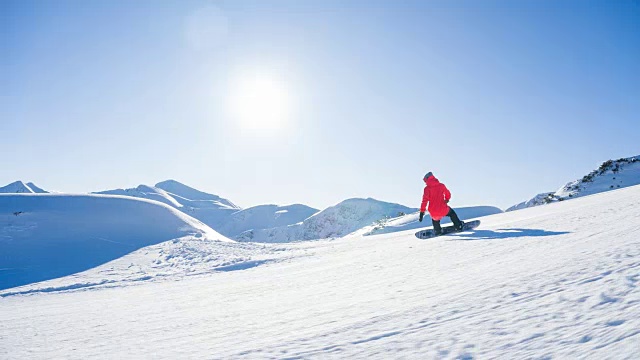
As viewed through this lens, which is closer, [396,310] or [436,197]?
[396,310]

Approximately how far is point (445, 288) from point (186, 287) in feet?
19.1

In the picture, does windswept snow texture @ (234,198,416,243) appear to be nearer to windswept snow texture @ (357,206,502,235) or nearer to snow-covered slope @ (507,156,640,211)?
windswept snow texture @ (357,206,502,235)

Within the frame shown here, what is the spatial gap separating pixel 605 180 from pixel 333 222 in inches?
3930

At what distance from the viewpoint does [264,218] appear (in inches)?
7264

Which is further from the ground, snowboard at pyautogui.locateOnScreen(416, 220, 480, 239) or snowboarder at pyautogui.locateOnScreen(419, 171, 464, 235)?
snowboarder at pyautogui.locateOnScreen(419, 171, 464, 235)

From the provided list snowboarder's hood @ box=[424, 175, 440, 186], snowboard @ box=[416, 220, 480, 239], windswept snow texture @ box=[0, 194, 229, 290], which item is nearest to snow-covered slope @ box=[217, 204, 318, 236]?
windswept snow texture @ box=[0, 194, 229, 290]

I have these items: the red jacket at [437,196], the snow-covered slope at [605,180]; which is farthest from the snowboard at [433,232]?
the snow-covered slope at [605,180]

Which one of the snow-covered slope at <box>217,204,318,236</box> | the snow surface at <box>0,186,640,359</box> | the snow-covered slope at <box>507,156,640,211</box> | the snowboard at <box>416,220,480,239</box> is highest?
the snow-covered slope at <box>217,204,318,236</box>

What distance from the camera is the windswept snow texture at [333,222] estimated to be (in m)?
121

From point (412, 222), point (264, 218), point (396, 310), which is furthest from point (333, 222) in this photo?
point (396, 310)

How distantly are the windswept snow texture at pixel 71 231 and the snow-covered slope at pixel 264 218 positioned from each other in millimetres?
155294

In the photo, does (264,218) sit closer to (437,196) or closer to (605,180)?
(605,180)

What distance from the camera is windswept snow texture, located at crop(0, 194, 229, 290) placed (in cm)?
1193

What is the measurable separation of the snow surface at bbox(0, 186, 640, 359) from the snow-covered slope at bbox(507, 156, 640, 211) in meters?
25.0
